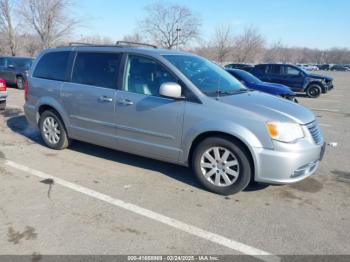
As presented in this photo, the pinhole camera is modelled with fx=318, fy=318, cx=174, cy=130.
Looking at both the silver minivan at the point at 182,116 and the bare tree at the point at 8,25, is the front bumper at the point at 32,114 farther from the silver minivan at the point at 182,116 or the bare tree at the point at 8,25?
the bare tree at the point at 8,25

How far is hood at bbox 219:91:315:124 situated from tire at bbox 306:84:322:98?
1404 cm

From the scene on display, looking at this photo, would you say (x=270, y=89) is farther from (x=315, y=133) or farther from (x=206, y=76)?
(x=315, y=133)

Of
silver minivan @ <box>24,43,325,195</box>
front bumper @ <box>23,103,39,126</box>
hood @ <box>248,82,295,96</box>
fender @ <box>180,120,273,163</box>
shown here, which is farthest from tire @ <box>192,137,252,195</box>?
hood @ <box>248,82,295,96</box>

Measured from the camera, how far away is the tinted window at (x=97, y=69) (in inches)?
191

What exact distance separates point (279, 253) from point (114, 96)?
308 centimetres

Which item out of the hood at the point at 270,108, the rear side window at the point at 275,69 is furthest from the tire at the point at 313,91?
the hood at the point at 270,108

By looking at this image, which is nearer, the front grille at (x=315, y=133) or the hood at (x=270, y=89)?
the front grille at (x=315, y=133)

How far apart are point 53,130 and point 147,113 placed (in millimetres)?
2299

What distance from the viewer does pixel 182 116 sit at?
4.19m

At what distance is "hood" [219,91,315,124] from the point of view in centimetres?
384

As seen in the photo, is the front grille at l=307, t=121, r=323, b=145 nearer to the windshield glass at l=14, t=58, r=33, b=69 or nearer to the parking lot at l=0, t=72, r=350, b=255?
the parking lot at l=0, t=72, r=350, b=255

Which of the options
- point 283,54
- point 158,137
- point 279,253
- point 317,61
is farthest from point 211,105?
point 317,61

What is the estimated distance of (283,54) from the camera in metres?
109

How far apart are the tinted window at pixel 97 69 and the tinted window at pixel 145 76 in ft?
0.81
